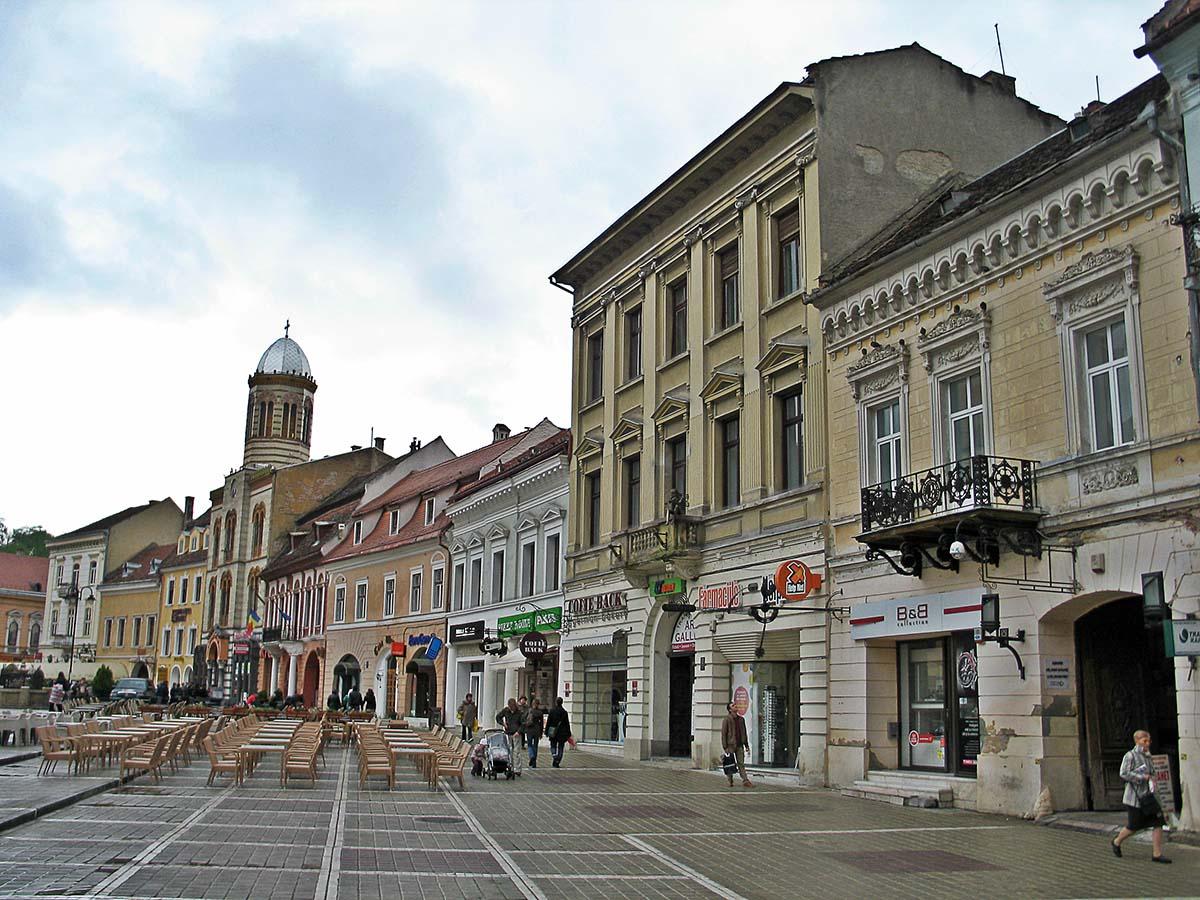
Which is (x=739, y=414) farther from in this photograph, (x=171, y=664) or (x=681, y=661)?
(x=171, y=664)

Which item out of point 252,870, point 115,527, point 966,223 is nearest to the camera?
point 252,870

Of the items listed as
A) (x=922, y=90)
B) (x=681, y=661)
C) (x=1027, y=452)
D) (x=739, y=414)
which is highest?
(x=922, y=90)

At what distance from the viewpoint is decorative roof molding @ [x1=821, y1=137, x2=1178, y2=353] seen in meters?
16.3

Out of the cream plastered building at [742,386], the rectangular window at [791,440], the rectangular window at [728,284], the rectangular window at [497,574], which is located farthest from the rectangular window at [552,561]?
the rectangular window at [791,440]

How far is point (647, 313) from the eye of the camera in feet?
100

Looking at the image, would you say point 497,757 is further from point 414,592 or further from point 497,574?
point 414,592

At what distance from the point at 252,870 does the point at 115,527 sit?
3435 inches

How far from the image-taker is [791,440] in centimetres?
2445

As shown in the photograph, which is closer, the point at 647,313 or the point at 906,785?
the point at 906,785

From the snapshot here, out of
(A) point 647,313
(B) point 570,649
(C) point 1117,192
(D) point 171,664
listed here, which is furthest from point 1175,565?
(D) point 171,664

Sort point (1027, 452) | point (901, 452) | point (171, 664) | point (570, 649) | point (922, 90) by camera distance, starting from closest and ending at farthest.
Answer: point (1027, 452), point (901, 452), point (922, 90), point (570, 649), point (171, 664)

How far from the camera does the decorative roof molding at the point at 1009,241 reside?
16.3 metres

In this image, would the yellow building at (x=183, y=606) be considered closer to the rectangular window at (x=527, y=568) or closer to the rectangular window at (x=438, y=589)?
the rectangular window at (x=438, y=589)

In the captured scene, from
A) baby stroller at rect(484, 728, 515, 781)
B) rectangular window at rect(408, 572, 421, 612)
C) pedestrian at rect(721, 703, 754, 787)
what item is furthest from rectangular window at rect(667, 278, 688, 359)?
rectangular window at rect(408, 572, 421, 612)
